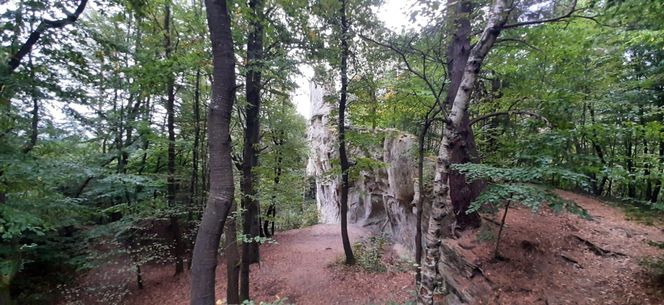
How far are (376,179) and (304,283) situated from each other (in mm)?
6094

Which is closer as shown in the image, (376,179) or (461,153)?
(461,153)

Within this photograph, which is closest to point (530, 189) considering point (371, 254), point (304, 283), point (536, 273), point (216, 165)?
point (536, 273)

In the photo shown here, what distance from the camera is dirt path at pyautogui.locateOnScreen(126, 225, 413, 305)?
8.64 m

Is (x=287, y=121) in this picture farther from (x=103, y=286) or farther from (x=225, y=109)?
(x=225, y=109)

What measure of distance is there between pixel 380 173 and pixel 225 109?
36.2 ft

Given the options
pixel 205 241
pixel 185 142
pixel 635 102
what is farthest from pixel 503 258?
pixel 185 142

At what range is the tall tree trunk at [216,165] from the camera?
9.78 ft

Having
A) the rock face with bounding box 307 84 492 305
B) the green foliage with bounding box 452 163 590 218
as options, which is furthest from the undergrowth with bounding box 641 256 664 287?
the rock face with bounding box 307 84 492 305

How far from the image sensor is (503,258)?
566 cm

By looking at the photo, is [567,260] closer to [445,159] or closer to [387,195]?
[445,159]

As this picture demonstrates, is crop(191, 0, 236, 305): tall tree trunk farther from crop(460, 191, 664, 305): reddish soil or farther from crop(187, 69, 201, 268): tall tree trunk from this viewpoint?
crop(187, 69, 201, 268): tall tree trunk

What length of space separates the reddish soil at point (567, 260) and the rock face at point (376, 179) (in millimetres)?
4207

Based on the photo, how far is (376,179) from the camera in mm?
14102

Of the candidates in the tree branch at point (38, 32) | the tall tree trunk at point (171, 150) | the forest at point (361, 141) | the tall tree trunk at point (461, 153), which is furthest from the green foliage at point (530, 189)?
the tall tree trunk at point (171, 150)
